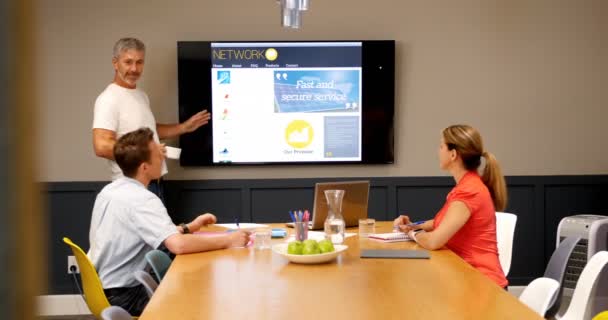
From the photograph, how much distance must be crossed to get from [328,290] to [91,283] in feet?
3.59

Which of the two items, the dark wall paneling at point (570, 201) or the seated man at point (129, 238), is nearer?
the seated man at point (129, 238)

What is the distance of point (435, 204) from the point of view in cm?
536

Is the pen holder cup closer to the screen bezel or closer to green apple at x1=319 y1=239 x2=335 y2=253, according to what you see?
green apple at x1=319 y1=239 x2=335 y2=253

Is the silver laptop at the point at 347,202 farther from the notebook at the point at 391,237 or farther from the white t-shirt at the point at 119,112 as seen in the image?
the white t-shirt at the point at 119,112

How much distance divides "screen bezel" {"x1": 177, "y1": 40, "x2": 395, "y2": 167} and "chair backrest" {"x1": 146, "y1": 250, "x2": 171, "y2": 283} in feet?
7.41

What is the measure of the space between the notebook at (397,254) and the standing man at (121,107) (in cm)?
211

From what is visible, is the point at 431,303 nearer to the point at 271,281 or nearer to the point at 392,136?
the point at 271,281

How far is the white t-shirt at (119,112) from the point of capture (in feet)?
14.6


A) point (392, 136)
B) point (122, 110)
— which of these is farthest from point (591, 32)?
point (122, 110)

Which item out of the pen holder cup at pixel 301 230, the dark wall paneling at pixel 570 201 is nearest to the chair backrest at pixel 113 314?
the pen holder cup at pixel 301 230

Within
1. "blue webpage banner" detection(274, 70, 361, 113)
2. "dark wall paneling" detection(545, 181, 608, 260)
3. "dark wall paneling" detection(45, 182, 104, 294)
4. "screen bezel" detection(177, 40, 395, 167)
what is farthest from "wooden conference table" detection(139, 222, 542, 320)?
"dark wall paneling" detection(545, 181, 608, 260)

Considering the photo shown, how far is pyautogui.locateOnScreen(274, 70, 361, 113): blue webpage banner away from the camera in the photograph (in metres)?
5.23

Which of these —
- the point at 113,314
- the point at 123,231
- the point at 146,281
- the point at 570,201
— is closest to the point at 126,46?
the point at 123,231

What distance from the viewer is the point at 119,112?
4539 mm
